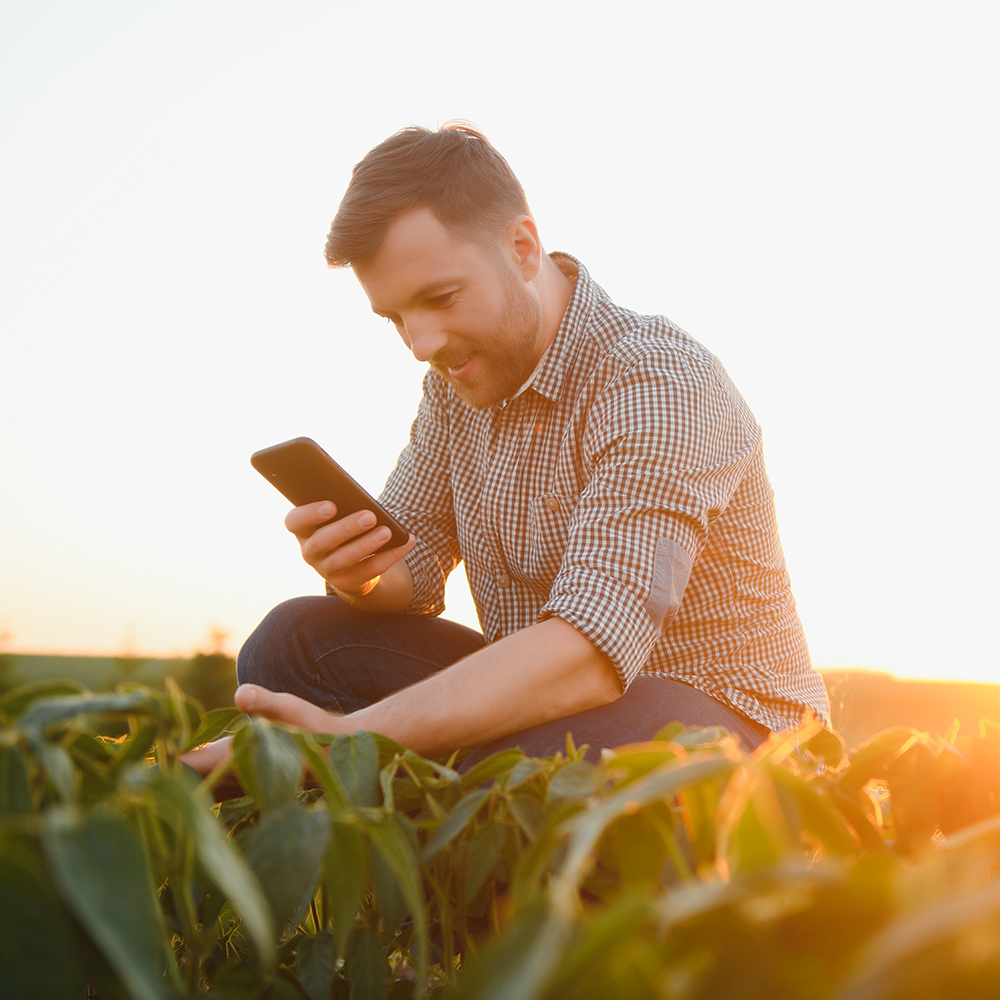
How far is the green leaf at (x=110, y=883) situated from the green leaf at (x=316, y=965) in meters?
0.27

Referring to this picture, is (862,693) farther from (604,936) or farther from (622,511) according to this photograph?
(604,936)

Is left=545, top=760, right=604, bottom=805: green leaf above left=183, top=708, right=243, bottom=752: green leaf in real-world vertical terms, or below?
below

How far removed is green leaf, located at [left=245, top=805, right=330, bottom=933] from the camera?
A: 1.21 ft

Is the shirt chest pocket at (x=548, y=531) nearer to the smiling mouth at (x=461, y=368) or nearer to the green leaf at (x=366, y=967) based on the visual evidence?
the smiling mouth at (x=461, y=368)

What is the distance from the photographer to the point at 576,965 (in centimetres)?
25

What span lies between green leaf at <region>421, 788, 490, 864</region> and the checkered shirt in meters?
0.76

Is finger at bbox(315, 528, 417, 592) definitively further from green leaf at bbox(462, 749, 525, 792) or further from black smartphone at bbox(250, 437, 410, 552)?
green leaf at bbox(462, 749, 525, 792)

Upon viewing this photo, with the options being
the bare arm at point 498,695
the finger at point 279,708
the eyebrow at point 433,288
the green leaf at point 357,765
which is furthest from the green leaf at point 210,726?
the eyebrow at point 433,288

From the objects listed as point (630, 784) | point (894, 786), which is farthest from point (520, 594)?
point (630, 784)

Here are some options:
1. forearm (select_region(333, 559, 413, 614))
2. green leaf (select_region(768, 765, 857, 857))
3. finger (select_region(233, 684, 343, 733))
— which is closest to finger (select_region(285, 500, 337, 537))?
forearm (select_region(333, 559, 413, 614))

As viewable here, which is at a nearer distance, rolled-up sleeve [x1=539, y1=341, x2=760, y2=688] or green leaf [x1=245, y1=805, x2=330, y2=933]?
green leaf [x1=245, y1=805, x2=330, y2=933]

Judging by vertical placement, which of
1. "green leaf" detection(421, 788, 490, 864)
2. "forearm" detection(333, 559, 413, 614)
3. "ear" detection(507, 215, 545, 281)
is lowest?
"forearm" detection(333, 559, 413, 614)

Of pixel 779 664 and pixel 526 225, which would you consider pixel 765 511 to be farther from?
pixel 526 225

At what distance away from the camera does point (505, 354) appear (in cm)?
204
